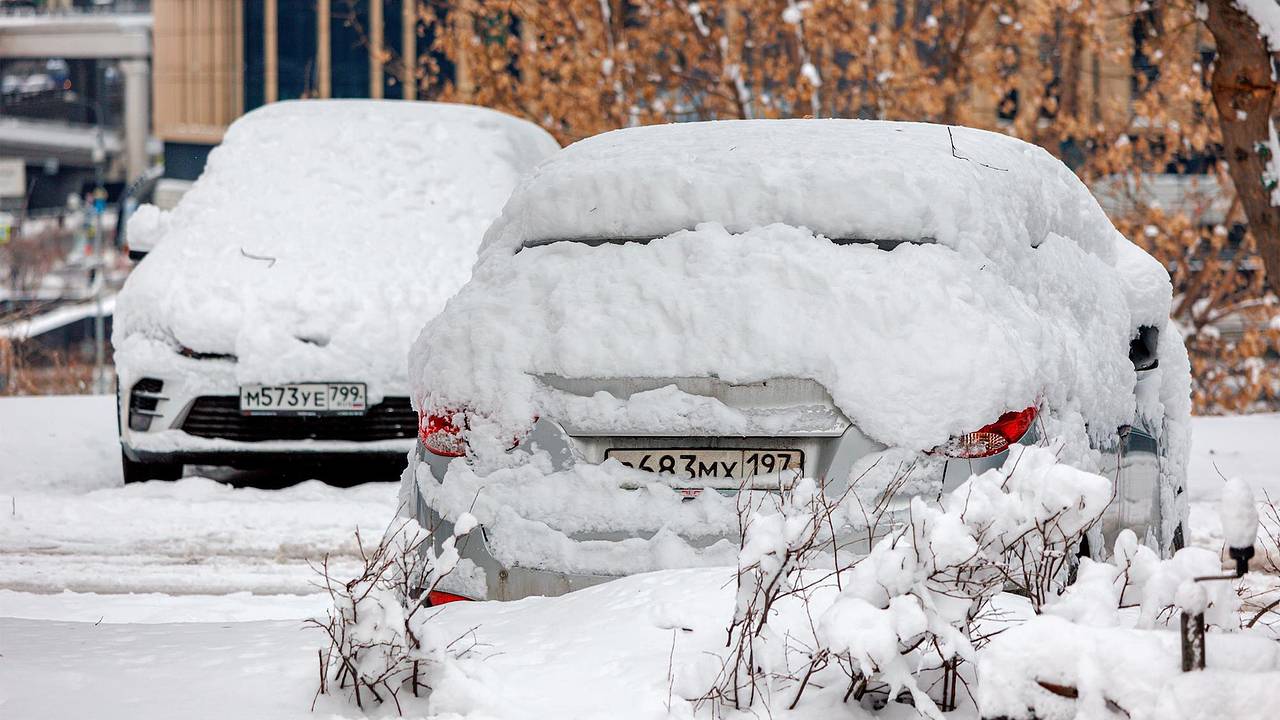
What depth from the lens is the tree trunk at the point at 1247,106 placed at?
27.3ft

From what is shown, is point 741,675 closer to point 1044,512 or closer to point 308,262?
point 1044,512

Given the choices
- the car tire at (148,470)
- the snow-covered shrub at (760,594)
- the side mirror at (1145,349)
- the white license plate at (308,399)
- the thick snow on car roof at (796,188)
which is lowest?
the car tire at (148,470)

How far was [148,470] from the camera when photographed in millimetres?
7992

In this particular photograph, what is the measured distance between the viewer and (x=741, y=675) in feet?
10.2

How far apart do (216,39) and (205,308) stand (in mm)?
49766

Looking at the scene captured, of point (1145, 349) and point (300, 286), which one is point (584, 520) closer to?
point (1145, 349)

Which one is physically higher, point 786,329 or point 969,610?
point 786,329

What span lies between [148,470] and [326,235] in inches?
60.8

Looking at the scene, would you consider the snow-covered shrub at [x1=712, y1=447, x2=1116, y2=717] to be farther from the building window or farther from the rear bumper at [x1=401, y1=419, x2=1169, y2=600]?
the building window

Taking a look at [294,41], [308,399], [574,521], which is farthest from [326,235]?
[294,41]

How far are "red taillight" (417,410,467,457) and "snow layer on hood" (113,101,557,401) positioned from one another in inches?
131

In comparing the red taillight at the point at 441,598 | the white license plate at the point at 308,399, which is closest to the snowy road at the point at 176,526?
the white license plate at the point at 308,399

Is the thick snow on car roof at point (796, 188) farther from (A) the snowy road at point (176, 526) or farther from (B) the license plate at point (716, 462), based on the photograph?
(A) the snowy road at point (176, 526)

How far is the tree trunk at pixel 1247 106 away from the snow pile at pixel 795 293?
4.25m
